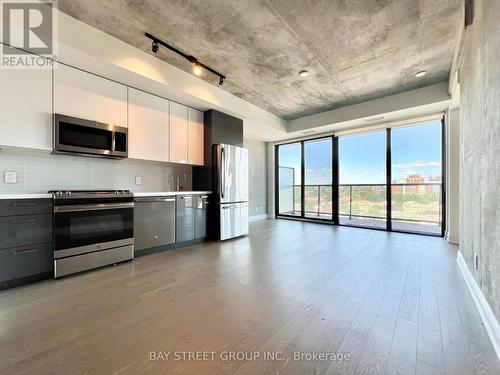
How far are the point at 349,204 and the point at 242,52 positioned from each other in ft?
15.6

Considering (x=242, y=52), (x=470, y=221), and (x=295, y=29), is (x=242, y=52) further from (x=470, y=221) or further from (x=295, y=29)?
(x=470, y=221)

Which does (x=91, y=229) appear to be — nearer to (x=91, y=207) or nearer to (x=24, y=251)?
(x=91, y=207)

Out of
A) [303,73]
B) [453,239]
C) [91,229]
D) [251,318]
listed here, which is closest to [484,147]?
[251,318]

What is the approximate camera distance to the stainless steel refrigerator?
4.04m

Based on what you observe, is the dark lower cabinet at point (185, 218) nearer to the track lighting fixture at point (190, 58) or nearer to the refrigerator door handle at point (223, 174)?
the refrigerator door handle at point (223, 174)

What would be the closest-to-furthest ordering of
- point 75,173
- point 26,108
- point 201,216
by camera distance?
point 26,108 → point 75,173 → point 201,216

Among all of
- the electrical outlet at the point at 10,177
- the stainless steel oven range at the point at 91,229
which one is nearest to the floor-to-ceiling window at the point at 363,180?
the stainless steel oven range at the point at 91,229

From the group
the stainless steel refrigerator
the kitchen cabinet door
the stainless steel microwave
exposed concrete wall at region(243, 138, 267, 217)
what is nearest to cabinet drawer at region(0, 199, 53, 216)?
the stainless steel microwave

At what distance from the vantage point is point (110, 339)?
4.72 ft

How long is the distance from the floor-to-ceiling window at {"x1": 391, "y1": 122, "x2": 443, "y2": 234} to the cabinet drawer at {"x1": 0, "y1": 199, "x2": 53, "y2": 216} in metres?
6.08

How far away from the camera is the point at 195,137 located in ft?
13.4

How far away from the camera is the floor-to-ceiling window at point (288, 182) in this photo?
691 cm

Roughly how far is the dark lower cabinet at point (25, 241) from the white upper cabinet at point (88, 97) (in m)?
1.17

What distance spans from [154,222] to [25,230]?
54.3 inches
